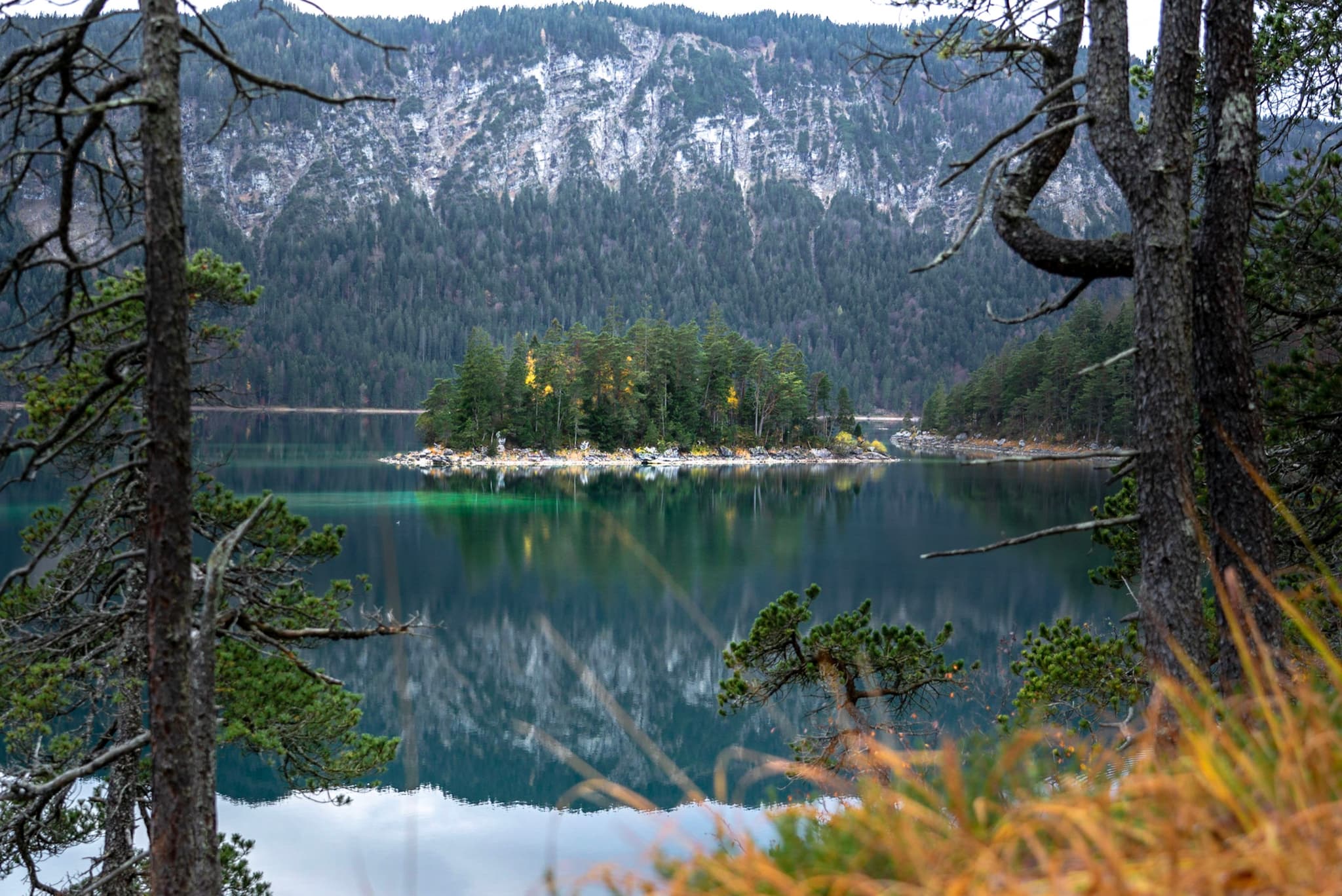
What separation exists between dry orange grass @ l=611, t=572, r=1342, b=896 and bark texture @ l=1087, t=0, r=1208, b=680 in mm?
2701

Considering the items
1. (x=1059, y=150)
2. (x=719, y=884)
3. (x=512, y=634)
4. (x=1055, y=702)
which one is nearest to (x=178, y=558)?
(x=719, y=884)

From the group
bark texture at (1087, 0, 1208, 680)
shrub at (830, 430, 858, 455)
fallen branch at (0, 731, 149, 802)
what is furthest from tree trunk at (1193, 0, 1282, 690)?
shrub at (830, 430, 858, 455)

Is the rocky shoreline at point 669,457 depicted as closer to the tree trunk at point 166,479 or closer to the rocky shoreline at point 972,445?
the rocky shoreline at point 972,445

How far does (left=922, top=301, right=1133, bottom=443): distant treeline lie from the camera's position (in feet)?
224

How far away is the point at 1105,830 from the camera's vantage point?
1604mm

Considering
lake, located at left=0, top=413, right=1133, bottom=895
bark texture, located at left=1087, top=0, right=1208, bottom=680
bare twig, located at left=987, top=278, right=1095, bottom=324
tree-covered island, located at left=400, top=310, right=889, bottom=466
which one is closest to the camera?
bark texture, located at left=1087, top=0, right=1208, bottom=680

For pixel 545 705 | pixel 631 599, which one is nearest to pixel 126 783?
pixel 545 705

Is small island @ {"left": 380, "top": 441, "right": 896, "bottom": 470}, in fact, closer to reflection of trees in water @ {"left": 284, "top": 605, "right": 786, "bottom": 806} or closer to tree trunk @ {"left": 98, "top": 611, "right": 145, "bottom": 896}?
reflection of trees in water @ {"left": 284, "top": 605, "right": 786, "bottom": 806}

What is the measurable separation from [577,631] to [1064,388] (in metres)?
60.4

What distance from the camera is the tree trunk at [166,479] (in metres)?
4.70

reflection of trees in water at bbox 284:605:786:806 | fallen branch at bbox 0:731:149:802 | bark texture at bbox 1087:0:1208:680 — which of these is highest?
bark texture at bbox 1087:0:1208:680

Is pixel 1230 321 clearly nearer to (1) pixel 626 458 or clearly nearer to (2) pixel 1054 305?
(2) pixel 1054 305

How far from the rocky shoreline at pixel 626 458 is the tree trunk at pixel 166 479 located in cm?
6387

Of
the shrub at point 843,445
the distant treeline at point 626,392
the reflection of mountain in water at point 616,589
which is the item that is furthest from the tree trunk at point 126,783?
the shrub at point 843,445
